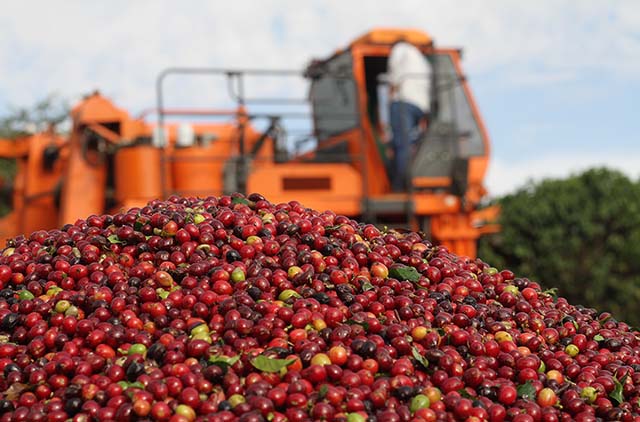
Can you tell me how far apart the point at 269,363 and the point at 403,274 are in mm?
869

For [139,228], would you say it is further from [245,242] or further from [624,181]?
[624,181]

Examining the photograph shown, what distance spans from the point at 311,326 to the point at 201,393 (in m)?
0.48

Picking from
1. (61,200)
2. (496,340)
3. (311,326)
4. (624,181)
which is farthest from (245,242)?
(624,181)

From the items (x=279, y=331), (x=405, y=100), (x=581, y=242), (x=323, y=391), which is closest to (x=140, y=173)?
(x=405, y=100)

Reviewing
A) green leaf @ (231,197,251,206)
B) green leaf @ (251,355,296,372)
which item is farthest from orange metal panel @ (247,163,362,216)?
green leaf @ (251,355,296,372)

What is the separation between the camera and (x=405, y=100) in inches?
358

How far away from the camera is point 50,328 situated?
2.74 metres

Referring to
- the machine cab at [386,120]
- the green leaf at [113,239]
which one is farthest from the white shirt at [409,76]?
the green leaf at [113,239]

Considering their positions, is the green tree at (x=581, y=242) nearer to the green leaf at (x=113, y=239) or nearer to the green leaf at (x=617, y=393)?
the green leaf at (x=617, y=393)

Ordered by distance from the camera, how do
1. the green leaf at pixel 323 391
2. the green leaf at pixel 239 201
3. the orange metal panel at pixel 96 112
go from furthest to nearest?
the orange metal panel at pixel 96 112
the green leaf at pixel 239 201
the green leaf at pixel 323 391

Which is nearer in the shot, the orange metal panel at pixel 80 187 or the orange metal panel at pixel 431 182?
the orange metal panel at pixel 431 182

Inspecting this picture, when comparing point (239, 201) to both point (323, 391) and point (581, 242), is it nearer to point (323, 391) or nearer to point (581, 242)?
point (323, 391)

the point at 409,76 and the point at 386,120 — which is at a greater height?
the point at 409,76

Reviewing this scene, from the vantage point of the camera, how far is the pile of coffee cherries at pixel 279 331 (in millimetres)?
2400
